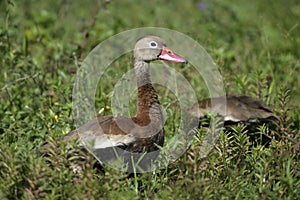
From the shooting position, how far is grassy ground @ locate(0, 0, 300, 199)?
13.1 ft

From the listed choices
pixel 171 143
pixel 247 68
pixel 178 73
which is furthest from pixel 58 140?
pixel 247 68

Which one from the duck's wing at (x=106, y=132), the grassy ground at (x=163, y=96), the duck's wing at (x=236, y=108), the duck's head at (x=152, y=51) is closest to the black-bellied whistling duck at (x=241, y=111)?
the duck's wing at (x=236, y=108)

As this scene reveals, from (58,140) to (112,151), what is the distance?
518mm

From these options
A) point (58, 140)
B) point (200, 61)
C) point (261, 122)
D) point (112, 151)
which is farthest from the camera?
point (200, 61)

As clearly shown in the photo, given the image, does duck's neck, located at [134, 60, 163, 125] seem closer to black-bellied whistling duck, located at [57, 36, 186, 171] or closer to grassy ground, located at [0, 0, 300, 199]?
black-bellied whistling duck, located at [57, 36, 186, 171]

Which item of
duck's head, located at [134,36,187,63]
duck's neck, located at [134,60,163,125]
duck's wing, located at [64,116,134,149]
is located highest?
duck's head, located at [134,36,187,63]

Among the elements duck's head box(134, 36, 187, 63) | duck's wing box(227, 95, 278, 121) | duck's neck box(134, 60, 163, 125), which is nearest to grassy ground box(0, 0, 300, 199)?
→ duck's wing box(227, 95, 278, 121)

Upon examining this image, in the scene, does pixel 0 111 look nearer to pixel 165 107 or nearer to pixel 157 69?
pixel 165 107

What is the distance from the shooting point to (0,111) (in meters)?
5.57

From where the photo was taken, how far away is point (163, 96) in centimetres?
605

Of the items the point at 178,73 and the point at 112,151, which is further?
the point at 178,73

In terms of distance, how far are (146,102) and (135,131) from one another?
40 cm

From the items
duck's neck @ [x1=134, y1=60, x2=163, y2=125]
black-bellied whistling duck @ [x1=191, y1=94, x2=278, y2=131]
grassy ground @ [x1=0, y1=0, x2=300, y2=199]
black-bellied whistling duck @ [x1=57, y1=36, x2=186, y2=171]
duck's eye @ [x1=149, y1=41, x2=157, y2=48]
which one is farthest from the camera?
black-bellied whistling duck @ [x1=191, y1=94, x2=278, y2=131]

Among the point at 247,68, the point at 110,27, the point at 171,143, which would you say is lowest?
the point at 171,143
